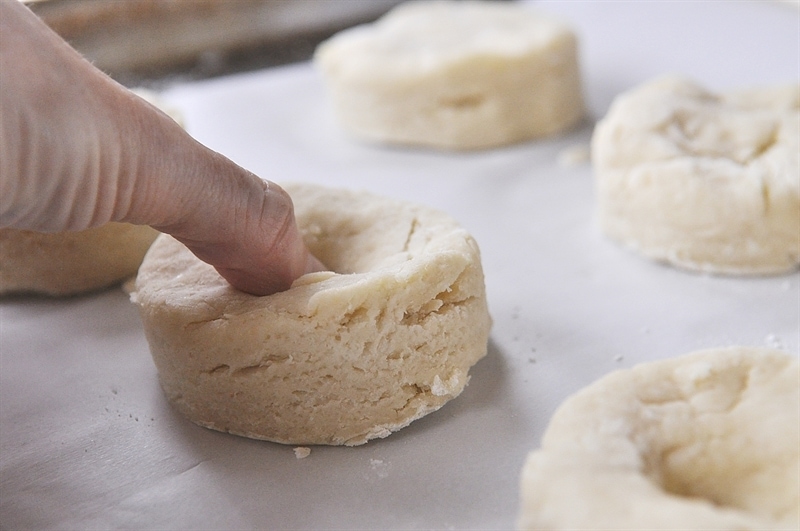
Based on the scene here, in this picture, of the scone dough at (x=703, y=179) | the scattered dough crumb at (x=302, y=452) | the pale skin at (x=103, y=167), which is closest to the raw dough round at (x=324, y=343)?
the scattered dough crumb at (x=302, y=452)

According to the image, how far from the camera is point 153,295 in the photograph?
1754 millimetres

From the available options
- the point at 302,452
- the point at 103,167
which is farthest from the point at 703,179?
the point at 103,167

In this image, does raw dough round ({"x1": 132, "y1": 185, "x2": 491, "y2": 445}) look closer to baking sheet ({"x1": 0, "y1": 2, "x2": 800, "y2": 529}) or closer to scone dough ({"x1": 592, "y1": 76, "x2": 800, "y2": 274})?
baking sheet ({"x1": 0, "y1": 2, "x2": 800, "y2": 529})

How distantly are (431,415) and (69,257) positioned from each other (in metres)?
1.06

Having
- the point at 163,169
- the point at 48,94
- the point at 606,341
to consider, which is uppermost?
the point at 48,94

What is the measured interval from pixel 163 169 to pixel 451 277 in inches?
23.5

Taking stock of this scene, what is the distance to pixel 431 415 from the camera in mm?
1769

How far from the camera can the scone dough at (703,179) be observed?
2.12m

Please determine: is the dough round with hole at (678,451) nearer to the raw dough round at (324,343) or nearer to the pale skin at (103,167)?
the raw dough round at (324,343)

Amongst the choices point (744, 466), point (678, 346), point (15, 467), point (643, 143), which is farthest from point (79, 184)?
point (643, 143)

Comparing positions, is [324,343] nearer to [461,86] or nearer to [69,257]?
[69,257]

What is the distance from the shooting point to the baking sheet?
5.17ft

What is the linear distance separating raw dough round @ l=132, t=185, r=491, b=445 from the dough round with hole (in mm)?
368

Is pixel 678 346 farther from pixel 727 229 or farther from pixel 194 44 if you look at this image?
pixel 194 44
